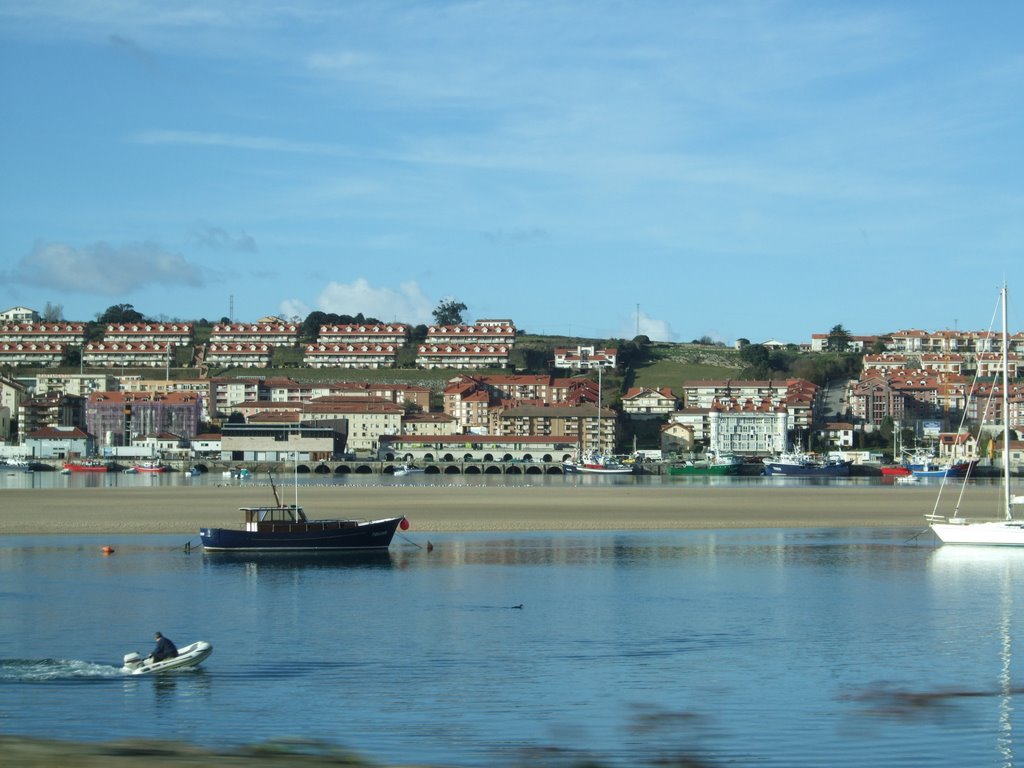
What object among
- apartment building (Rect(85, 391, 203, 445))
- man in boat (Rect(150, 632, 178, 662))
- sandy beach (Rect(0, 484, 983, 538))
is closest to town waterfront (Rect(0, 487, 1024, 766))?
man in boat (Rect(150, 632, 178, 662))

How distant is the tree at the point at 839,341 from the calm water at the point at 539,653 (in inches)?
6181

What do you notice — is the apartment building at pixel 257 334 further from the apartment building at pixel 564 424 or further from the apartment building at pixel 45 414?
the apartment building at pixel 564 424

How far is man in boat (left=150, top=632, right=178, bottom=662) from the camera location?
18.2 metres

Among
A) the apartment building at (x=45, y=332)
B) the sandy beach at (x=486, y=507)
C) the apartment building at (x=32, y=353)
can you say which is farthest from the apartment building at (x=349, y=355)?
the sandy beach at (x=486, y=507)

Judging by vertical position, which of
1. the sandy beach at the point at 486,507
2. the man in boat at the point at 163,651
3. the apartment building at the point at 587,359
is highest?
the apartment building at the point at 587,359

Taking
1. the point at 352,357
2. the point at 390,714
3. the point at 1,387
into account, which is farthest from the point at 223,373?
the point at 390,714

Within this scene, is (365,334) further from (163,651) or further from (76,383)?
(163,651)

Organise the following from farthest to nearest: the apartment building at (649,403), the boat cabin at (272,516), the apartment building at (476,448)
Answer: the apartment building at (649,403) < the apartment building at (476,448) < the boat cabin at (272,516)

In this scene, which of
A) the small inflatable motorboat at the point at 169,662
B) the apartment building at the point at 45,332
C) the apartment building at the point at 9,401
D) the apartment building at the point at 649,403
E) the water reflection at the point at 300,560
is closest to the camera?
the small inflatable motorboat at the point at 169,662

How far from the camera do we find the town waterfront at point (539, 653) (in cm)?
1351

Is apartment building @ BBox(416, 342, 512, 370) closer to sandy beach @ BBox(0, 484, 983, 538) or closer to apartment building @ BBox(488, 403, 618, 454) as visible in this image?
apartment building @ BBox(488, 403, 618, 454)

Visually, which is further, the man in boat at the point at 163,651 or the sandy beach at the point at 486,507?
the sandy beach at the point at 486,507

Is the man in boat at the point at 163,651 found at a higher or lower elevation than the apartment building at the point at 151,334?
lower

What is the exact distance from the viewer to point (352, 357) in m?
164
